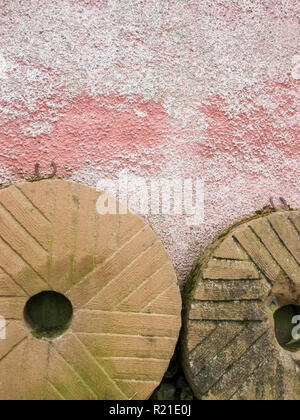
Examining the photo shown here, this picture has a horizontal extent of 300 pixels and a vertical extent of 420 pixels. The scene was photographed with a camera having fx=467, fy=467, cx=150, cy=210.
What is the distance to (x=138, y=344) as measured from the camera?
1.66 meters

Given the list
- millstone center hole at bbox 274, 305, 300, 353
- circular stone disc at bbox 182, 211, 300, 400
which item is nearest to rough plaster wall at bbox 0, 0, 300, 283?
circular stone disc at bbox 182, 211, 300, 400

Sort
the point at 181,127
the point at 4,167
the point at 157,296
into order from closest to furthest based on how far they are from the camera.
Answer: the point at 157,296, the point at 4,167, the point at 181,127

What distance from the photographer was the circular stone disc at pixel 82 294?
1.58m

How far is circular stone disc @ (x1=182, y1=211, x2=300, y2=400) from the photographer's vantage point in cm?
172

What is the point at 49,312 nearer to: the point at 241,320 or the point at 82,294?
the point at 82,294

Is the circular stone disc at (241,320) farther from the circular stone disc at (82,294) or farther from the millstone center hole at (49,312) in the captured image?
the millstone center hole at (49,312)

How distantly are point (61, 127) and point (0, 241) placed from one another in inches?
21.3

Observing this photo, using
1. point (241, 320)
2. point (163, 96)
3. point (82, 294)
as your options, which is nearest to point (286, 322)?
point (241, 320)

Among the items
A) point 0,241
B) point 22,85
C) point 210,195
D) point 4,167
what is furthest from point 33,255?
point 210,195

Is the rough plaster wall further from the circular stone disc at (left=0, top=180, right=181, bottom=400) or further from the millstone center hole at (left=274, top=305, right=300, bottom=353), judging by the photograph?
the millstone center hole at (left=274, top=305, right=300, bottom=353)

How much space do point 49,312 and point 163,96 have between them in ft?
3.24

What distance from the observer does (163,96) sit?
197 centimetres

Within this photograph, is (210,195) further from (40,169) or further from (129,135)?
(40,169)

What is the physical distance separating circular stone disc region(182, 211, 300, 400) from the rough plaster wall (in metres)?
0.24
